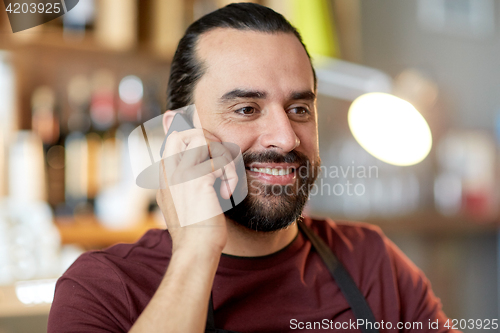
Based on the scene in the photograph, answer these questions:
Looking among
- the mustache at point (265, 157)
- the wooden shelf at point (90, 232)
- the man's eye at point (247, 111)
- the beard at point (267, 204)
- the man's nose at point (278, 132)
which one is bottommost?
the wooden shelf at point (90, 232)

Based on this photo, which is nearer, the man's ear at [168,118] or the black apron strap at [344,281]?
the black apron strap at [344,281]

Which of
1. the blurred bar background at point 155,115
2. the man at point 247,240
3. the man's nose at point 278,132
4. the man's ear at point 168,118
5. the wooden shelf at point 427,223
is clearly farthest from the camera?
the wooden shelf at point 427,223

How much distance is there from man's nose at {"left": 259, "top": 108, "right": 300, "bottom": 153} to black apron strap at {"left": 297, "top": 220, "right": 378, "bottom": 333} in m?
0.25

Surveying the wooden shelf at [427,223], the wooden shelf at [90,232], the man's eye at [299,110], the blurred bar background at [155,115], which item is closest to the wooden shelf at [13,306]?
the blurred bar background at [155,115]

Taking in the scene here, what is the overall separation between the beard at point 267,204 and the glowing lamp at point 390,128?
0.32 m

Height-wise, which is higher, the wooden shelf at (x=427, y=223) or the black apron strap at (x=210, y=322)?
the black apron strap at (x=210, y=322)

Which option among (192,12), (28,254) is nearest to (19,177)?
(28,254)

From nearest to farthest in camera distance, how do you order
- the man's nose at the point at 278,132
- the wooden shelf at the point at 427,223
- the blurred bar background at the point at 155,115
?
the man's nose at the point at 278,132, the blurred bar background at the point at 155,115, the wooden shelf at the point at 427,223

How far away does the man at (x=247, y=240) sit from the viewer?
0.74 m

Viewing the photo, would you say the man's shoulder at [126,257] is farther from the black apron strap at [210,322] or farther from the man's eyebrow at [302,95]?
the man's eyebrow at [302,95]

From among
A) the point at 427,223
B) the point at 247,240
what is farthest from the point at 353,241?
the point at 427,223

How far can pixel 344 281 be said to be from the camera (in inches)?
36.8

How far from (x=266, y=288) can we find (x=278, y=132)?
0.31 metres

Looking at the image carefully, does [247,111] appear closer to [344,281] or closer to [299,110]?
[299,110]
